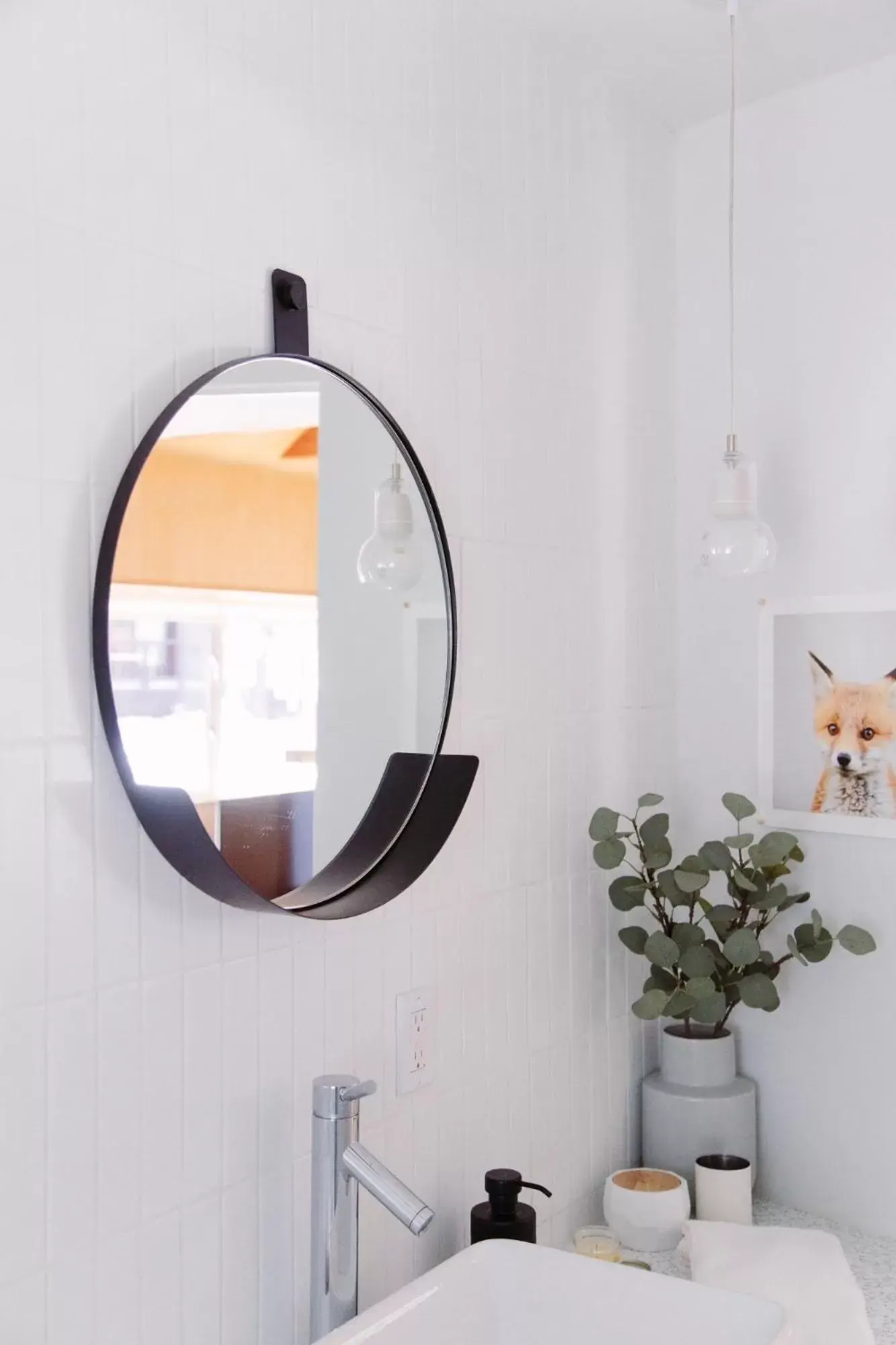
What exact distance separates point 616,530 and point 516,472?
0.83 feet

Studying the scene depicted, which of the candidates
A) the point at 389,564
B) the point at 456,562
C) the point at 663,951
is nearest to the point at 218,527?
the point at 389,564

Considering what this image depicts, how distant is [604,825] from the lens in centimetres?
156

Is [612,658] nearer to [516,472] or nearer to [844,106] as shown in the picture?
[516,472]

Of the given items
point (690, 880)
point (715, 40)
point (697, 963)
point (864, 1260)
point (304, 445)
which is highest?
point (715, 40)

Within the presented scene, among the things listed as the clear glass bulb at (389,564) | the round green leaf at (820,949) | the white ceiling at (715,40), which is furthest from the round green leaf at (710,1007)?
the white ceiling at (715,40)

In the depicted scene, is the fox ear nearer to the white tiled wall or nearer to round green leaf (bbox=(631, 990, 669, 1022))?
the white tiled wall

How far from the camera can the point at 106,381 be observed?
100 cm

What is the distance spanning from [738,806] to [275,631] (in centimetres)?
77

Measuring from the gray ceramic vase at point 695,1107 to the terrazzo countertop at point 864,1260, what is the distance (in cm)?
8

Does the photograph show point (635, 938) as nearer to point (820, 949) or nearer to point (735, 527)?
point (820, 949)

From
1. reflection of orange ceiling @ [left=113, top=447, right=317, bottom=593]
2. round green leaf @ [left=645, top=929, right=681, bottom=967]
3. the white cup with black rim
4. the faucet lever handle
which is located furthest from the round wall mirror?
the white cup with black rim

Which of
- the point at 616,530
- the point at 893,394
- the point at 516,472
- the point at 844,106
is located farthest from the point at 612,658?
the point at 844,106

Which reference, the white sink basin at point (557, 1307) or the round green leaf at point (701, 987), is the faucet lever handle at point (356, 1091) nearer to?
the white sink basin at point (557, 1307)

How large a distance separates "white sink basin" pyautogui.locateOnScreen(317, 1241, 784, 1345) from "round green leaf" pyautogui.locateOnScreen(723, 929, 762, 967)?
0.42 metres
